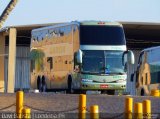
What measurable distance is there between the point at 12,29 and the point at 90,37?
17.3m

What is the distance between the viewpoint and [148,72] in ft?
117

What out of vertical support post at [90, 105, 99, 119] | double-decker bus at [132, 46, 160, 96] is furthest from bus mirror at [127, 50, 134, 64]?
vertical support post at [90, 105, 99, 119]

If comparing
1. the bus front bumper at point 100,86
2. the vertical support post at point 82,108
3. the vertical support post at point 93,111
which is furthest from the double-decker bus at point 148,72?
the vertical support post at point 93,111

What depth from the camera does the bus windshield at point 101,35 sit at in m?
31.8

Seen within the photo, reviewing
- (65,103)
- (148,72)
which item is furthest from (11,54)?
(65,103)

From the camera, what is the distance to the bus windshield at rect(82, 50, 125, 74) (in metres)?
32.2

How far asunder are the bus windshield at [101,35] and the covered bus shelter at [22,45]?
16.7 meters

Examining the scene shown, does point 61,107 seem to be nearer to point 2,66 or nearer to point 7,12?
point 7,12

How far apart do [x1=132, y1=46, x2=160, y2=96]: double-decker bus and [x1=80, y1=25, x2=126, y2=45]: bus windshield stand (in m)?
3.13

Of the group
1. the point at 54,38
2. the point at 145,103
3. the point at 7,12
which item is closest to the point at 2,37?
the point at 54,38

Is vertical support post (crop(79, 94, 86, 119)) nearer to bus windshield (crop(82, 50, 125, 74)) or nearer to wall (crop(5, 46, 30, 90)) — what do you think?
bus windshield (crop(82, 50, 125, 74))

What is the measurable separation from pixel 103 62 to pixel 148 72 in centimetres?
429

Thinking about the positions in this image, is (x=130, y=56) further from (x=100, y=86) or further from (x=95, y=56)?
(x=100, y=86)

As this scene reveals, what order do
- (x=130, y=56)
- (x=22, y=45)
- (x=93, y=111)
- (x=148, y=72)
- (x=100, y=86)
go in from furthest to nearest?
(x=22, y=45) < (x=148, y=72) < (x=100, y=86) < (x=130, y=56) < (x=93, y=111)
